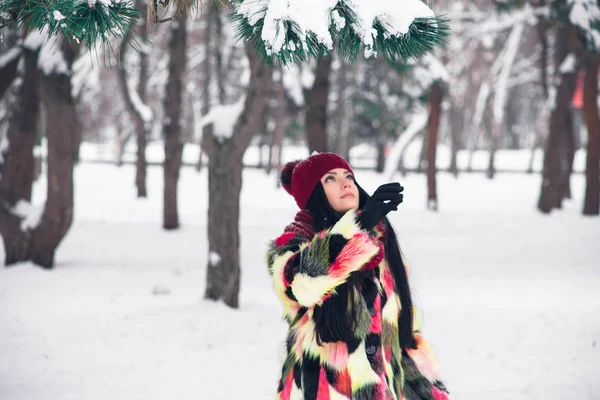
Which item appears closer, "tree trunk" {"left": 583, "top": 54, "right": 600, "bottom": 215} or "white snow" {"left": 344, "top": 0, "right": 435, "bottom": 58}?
"white snow" {"left": 344, "top": 0, "right": 435, "bottom": 58}

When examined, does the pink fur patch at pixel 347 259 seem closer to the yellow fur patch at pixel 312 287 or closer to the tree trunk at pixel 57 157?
the yellow fur patch at pixel 312 287

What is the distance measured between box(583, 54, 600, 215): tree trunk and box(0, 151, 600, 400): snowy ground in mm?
1072

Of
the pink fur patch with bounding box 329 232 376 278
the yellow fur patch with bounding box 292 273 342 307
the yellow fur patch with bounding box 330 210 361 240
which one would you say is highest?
the yellow fur patch with bounding box 330 210 361 240

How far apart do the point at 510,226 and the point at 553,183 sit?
2453 mm

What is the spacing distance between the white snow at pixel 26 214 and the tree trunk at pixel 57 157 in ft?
0.30

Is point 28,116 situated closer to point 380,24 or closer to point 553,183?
point 380,24

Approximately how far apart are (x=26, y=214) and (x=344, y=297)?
777cm

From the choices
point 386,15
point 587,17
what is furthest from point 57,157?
point 587,17

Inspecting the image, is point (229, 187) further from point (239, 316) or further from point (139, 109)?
point (139, 109)

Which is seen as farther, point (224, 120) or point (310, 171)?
point (224, 120)

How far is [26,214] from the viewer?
29.5ft

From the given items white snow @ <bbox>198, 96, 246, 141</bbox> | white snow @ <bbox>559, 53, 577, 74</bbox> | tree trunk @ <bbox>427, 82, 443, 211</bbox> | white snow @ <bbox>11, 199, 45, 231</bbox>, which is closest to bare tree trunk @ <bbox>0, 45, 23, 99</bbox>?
white snow @ <bbox>11, 199, 45, 231</bbox>

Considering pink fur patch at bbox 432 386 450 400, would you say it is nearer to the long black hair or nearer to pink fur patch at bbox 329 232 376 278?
the long black hair

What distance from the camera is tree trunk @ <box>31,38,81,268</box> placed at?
28.5 feet
